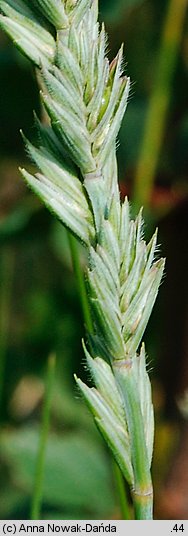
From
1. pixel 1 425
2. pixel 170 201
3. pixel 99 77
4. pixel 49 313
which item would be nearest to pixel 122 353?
pixel 99 77

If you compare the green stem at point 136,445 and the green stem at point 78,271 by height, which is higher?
the green stem at point 78,271

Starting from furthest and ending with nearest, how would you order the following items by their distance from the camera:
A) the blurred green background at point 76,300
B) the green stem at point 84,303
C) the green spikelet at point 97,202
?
the blurred green background at point 76,300 → the green stem at point 84,303 → the green spikelet at point 97,202

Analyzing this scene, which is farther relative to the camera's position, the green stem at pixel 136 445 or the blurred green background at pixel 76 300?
the blurred green background at pixel 76 300

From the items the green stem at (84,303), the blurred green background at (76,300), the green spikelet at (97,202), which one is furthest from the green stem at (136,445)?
the blurred green background at (76,300)

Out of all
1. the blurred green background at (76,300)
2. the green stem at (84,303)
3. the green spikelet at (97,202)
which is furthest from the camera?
the blurred green background at (76,300)

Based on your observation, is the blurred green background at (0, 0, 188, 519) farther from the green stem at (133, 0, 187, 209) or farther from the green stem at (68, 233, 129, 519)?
the green stem at (68, 233, 129, 519)

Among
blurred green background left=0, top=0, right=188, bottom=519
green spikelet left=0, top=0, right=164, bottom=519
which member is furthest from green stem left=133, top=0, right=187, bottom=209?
green spikelet left=0, top=0, right=164, bottom=519

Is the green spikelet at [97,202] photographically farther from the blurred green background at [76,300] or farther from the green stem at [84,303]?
the blurred green background at [76,300]
